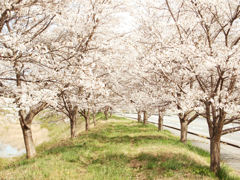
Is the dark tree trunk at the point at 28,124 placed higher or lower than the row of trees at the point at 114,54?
lower

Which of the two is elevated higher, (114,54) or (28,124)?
(114,54)

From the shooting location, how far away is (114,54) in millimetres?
9031

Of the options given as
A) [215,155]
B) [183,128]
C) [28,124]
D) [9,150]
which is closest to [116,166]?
[215,155]

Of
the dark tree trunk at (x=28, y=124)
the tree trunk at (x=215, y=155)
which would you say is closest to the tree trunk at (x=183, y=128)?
the tree trunk at (x=215, y=155)

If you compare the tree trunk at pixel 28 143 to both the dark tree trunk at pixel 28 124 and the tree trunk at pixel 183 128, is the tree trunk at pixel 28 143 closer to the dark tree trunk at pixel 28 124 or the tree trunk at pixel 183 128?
the dark tree trunk at pixel 28 124

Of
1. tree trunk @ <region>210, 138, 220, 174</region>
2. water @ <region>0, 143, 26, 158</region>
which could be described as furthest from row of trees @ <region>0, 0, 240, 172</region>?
water @ <region>0, 143, 26, 158</region>

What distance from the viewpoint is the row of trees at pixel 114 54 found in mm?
4925

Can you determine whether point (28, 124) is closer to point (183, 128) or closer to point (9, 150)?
point (183, 128)

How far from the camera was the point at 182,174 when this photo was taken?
586cm

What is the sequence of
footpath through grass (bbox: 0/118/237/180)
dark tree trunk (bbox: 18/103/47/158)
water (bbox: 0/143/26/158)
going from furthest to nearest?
water (bbox: 0/143/26/158), dark tree trunk (bbox: 18/103/47/158), footpath through grass (bbox: 0/118/237/180)

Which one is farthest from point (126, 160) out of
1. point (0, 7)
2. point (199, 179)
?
point (0, 7)

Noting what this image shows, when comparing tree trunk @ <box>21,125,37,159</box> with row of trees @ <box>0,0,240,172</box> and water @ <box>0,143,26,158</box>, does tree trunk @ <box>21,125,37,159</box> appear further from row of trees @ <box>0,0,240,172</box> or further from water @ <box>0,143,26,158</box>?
water @ <box>0,143,26,158</box>

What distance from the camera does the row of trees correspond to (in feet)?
16.2

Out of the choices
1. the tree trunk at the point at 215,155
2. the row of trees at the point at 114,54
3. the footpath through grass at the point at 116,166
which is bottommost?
the footpath through grass at the point at 116,166
